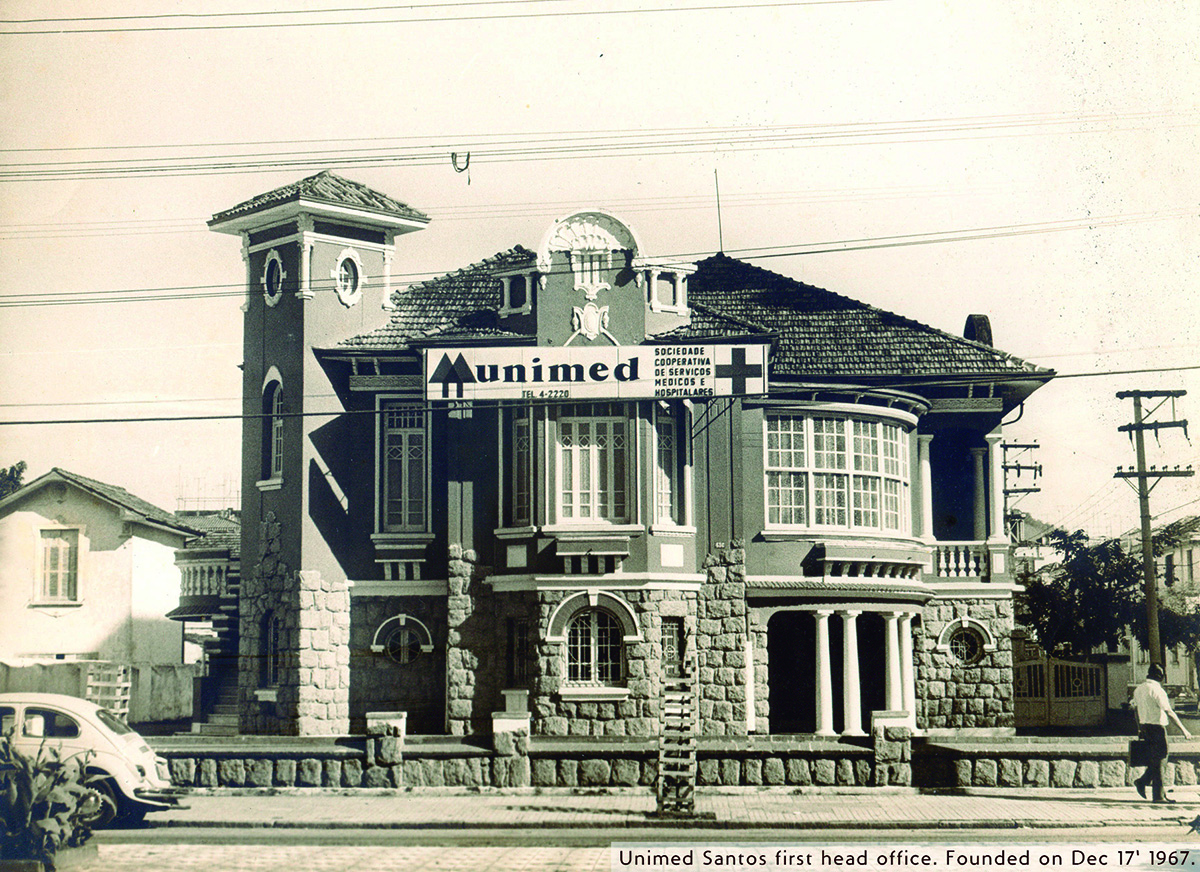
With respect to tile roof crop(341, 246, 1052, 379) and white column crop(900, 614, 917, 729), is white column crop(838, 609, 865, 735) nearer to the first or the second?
white column crop(900, 614, 917, 729)

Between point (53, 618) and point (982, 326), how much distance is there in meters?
20.1

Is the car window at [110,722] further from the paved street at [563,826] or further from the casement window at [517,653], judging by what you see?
the casement window at [517,653]

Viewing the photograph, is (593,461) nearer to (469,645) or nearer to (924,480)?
(469,645)

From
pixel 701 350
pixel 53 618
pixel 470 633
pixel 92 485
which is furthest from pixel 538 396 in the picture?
pixel 53 618

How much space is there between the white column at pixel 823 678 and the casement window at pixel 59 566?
48.8 ft

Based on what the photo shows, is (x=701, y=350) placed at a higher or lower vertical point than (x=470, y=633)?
higher

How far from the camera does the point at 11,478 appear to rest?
81.8 feet

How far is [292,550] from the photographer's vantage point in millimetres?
26234

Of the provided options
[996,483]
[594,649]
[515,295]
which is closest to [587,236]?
[515,295]

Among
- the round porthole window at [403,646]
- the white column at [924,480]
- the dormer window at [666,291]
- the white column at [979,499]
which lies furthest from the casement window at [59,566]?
the white column at [979,499]

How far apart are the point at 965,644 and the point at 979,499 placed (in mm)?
3089

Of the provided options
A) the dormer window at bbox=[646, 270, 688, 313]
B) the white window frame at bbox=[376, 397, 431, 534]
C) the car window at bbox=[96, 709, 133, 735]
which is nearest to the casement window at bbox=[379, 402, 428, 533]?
the white window frame at bbox=[376, 397, 431, 534]

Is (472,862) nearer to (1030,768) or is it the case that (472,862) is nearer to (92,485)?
(1030,768)

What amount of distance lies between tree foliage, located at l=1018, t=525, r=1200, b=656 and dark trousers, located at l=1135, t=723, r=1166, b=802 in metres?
8.60
